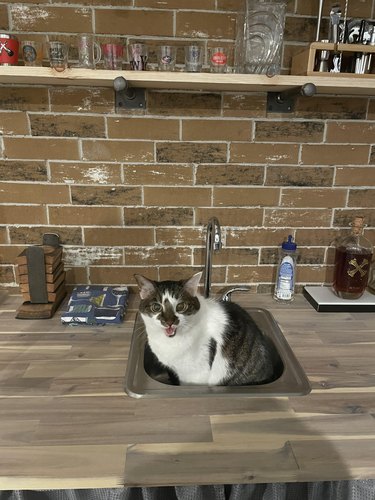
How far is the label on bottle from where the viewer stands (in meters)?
1.46

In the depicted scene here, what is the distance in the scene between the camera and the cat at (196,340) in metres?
1.10

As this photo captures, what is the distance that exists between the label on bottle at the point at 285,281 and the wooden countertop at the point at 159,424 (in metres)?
0.27

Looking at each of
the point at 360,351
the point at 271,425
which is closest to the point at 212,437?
the point at 271,425

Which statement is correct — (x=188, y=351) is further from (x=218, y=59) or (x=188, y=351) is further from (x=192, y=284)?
(x=218, y=59)

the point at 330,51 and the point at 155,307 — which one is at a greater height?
the point at 330,51

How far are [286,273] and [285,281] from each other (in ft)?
0.11

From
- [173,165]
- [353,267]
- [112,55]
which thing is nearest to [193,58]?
[112,55]

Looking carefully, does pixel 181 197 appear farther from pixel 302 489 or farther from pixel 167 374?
pixel 302 489

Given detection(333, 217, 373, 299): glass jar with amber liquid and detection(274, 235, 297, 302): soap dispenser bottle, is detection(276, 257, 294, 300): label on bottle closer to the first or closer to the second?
detection(274, 235, 297, 302): soap dispenser bottle

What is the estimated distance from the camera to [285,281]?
146cm

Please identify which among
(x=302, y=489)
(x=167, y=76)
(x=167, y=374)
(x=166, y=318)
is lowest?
(x=302, y=489)

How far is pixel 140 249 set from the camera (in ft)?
4.93

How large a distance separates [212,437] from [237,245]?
806mm

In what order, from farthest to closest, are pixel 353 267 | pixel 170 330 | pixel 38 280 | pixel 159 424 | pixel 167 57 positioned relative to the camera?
pixel 353 267 → pixel 38 280 → pixel 167 57 → pixel 170 330 → pixel 159 424
